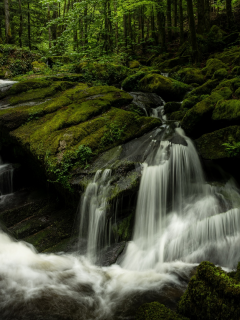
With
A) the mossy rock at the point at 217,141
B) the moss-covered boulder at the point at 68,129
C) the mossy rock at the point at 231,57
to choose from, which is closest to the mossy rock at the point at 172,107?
the moss-covered boulder at the point at 68,129

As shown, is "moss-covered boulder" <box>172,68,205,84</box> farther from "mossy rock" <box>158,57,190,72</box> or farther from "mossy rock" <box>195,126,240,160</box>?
"mossy rock" <box>195,126,240,160</box>

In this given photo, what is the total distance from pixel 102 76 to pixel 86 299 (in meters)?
11.5

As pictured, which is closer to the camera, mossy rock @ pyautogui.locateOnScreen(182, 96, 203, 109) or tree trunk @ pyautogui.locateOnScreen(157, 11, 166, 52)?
mossy rock @ pyautogui.locateOnScreen(182, 96, 203, 109)

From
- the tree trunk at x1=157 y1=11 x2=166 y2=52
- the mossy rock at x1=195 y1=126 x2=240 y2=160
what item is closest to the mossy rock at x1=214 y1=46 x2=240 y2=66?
the tree trunk at x1=157 y1=11 x2=166 y2=52

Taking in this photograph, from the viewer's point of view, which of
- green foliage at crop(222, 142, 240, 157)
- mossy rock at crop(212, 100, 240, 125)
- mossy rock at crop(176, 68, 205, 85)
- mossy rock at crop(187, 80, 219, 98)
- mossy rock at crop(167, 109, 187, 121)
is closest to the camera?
green foliage at crop(222, 142, 240, 157)

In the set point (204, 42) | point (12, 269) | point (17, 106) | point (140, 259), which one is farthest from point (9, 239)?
point (204, 42)

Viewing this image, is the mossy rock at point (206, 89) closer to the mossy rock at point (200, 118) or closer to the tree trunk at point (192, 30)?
the mossy rock at point (200, 118)

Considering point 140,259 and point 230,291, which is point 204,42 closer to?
point 140,259

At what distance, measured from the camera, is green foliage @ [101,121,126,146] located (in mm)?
7246

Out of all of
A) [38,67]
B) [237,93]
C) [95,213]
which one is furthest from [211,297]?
[38,67]

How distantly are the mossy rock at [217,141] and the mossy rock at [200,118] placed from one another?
36 cm

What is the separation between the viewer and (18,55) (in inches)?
637

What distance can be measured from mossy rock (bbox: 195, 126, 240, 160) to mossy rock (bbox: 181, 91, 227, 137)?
36 centimetres

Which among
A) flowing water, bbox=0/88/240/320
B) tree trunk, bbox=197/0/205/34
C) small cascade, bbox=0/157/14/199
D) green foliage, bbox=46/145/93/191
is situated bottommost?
flowing water, bbox=0/88/240/320
